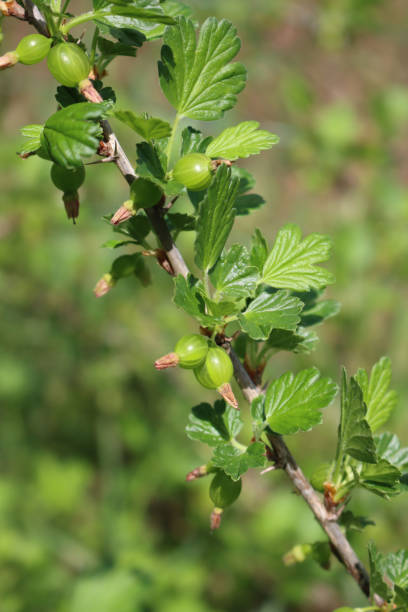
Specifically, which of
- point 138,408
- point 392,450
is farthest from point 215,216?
point 138,408

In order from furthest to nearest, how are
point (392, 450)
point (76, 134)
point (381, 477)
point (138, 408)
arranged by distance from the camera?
point (138, 408), point (392, 450), point (381, 477), point (76, 134)

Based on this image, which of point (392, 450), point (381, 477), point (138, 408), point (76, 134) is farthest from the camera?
point (138, 408)

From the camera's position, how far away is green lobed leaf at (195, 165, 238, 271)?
2.07 ft

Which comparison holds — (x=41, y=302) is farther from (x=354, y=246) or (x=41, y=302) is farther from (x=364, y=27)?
(x=364, y=27)

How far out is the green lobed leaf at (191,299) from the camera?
662 millimetres

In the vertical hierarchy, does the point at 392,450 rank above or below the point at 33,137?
below

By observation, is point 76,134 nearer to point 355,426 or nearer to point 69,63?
point 69,63

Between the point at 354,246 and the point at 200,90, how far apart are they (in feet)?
7.75

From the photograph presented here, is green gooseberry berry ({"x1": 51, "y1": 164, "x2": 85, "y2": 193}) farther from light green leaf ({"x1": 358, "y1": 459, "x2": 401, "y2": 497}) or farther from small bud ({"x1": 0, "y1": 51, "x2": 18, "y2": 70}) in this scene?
light green leaf ({"x1": 358, "y1": 459, "x2": 401, "y2": 497})

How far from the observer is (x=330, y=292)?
3020mm

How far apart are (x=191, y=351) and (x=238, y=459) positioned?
0.46 feet

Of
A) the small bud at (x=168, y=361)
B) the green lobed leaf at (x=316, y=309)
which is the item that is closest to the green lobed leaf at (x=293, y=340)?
the green lobed leaf at (x=316, y=309)

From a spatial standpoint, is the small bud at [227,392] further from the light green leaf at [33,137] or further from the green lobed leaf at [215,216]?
the light green leaf at [33,137]

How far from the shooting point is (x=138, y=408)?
9.20ft
